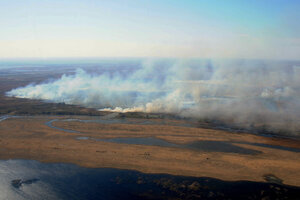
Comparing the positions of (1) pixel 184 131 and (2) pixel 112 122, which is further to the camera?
(2) pixel 112 122

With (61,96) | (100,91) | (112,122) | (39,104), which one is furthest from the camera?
(100,91)

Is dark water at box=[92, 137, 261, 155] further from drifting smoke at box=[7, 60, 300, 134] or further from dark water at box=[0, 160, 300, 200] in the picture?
drifting smoke at box=[7, 60, 300, 134]

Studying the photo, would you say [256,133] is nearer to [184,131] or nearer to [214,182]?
[184,131]

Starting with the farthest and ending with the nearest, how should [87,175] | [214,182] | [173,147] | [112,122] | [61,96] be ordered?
[61,96] < [112,122] < [173,147] < [87,175] < [214,182]

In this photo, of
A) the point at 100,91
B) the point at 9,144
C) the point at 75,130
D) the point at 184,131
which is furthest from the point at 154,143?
the point at 100,91

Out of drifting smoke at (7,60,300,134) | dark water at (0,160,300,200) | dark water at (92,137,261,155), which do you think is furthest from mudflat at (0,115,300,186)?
drifting smoke at (7,60,300,134)

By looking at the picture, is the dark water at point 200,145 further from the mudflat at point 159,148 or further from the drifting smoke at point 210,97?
the drifting smoke at point 210,97

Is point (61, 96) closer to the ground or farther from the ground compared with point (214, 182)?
farther from the ground
